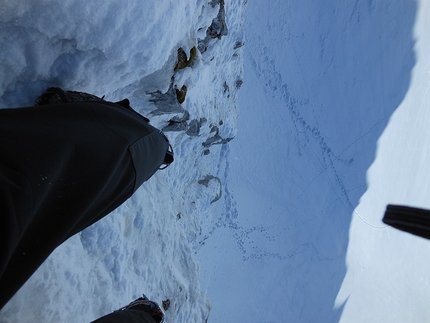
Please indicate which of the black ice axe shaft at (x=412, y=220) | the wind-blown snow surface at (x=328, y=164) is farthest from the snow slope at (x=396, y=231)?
the black ice axe shaft at (x=412, y=220)

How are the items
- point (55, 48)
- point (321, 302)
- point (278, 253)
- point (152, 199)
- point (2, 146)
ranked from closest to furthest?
1. point (2, 146)
2. point (55, 48)
3. point (152, 199)
4. point (278, 253)
5. point (321, 302)

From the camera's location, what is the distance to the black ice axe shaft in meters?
0.94

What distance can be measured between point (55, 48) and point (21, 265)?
843mm

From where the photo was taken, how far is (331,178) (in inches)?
200

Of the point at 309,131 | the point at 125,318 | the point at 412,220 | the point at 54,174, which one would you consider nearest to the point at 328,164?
the point at 309,131

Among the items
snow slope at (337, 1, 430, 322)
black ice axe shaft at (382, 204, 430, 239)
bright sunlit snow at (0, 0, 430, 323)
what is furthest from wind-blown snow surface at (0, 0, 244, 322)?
snow slope at (337, 1, 430, 322)

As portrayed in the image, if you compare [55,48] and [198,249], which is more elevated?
[55,48]

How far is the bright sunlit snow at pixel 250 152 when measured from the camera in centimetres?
125

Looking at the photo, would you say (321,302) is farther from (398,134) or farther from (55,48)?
(55,48)

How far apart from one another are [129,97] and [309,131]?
3.64m

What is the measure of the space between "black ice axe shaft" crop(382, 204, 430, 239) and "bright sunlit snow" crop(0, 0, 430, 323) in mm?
1110

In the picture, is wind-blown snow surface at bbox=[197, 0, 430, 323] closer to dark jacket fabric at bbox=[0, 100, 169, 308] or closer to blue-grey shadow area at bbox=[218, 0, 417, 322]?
blue-grey shadow area at bbox=[218, 0, 417, 322]

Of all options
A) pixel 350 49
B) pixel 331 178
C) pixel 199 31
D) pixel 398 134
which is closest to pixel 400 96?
pixel 398 134

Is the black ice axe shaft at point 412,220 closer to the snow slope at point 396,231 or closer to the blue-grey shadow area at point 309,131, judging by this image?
the blue-grey shadow area at point 309,131
